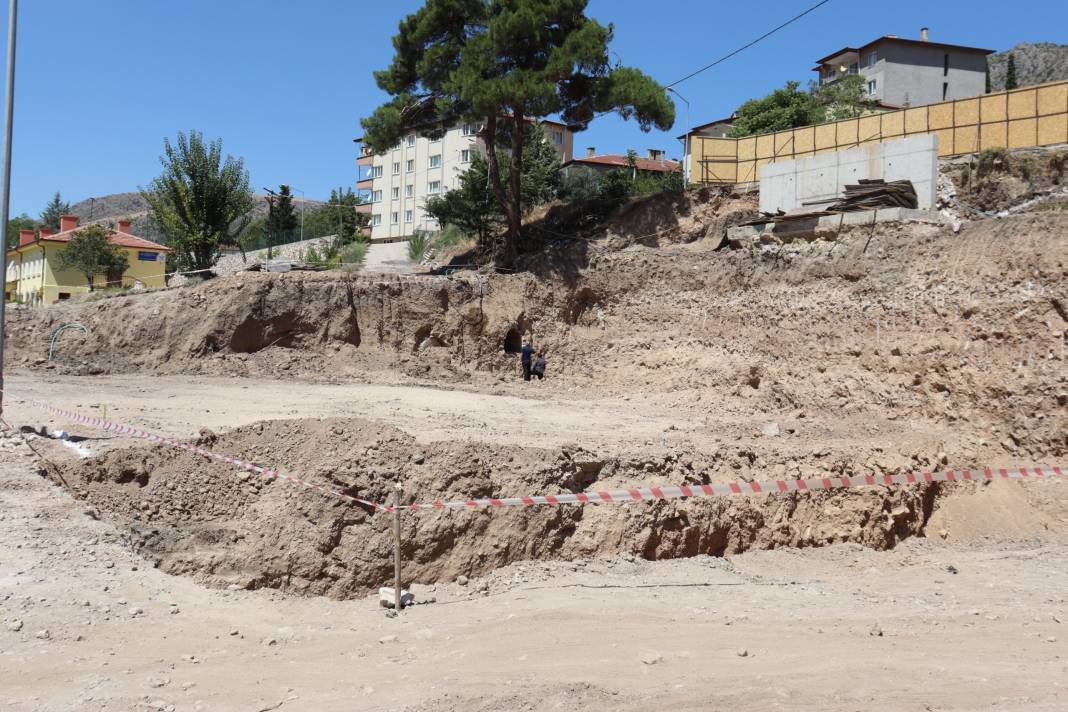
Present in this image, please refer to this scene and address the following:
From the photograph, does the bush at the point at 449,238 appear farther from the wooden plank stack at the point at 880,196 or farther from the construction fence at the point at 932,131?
the wooden plank stack at the point at 880,196

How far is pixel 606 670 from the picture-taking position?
5.45m

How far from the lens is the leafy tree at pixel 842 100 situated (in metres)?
32.6

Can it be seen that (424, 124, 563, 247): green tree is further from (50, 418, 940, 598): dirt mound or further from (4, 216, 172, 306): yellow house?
(4, 216, 172, 306): yellow house

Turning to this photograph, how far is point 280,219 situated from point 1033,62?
218 feet

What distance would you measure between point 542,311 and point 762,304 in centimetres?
607

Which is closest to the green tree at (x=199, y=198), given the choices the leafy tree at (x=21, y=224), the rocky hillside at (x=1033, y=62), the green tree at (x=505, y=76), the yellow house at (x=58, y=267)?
the green tree at (x=505, y=76)

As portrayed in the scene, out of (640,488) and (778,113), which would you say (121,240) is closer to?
(778,113)

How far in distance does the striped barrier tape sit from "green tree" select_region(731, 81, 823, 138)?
23374 millimetres

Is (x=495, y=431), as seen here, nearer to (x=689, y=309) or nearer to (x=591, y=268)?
(x=689, y=309)

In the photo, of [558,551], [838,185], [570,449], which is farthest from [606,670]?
[838,185]

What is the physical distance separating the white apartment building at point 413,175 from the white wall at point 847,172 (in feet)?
113

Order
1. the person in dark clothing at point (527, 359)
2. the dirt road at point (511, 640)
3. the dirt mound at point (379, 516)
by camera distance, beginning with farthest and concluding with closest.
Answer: the person in dark clothing at point (527, 359), the dirt mound at point (379, 516), the dirt road at point (511, 640)

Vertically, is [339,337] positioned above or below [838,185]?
below

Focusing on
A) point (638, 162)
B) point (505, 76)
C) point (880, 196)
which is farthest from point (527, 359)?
point (638, 162)
